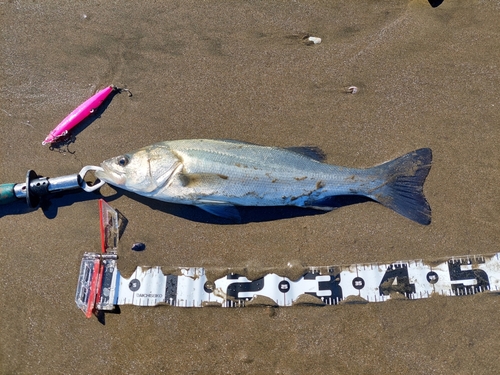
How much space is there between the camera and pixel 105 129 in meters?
3.87

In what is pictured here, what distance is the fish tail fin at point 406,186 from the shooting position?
3.43 meters

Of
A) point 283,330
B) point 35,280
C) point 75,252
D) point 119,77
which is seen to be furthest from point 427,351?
point 119,77

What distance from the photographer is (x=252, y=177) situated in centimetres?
334

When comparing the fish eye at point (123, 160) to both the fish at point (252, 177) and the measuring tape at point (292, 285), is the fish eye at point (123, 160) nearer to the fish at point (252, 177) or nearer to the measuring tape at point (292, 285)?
the fish at point (252, 177)

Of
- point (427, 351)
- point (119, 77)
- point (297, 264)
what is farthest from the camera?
point (119, 77)

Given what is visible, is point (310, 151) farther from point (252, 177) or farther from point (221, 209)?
point (221, 209)

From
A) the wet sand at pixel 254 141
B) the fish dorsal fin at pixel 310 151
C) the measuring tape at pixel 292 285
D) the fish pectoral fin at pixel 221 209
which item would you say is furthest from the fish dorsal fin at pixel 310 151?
the measuring tape at pixel 292 285

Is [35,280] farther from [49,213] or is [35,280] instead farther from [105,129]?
[105,129]

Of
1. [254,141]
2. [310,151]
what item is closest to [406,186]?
[310,151]

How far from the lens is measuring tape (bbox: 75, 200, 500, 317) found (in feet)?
11.0

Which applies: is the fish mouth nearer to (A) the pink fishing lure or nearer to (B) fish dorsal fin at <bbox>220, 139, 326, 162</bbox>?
(A) the pink fishing lure

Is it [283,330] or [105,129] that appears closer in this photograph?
[283,330]

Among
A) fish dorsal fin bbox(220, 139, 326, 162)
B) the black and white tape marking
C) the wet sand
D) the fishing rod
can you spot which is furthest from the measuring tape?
fish dorsal fin bbox(220, 139, 326, 162)

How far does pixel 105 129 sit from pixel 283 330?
317 centimetres
